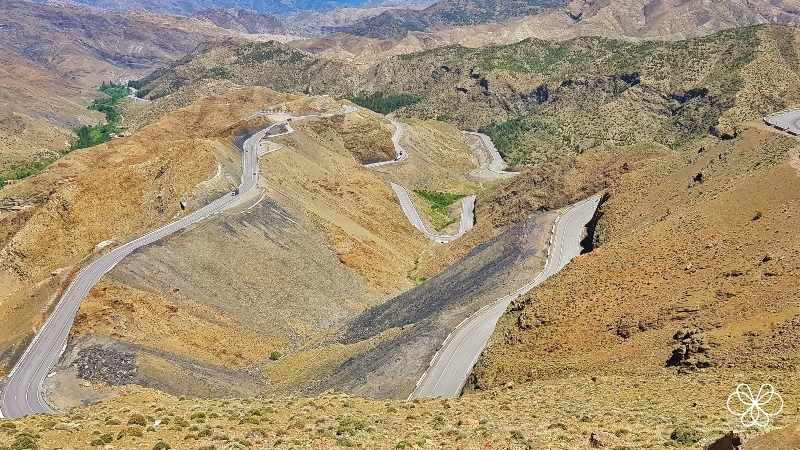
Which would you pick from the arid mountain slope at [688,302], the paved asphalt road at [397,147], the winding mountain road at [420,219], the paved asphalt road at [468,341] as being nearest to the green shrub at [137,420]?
the paved asphalt road at [468,341]

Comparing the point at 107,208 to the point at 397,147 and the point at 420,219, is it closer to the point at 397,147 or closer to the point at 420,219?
the point at 420,219

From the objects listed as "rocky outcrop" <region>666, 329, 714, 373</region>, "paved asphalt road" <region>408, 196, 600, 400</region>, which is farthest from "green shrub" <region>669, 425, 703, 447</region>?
"paved asphalt road" <region>408, 196, 600, 400</region>

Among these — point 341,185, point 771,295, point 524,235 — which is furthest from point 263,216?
point 771,295

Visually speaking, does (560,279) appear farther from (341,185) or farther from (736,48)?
(736,48)

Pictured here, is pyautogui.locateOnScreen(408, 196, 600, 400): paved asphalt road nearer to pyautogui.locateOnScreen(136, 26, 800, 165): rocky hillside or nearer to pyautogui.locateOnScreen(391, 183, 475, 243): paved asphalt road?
pyautogui.locateOnScreen(391, 183, 475, 243): paved asphalt road

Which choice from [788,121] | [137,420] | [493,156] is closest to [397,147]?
[493,156]
